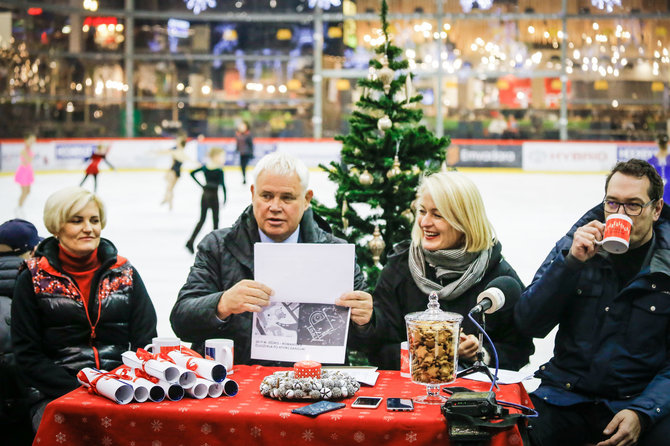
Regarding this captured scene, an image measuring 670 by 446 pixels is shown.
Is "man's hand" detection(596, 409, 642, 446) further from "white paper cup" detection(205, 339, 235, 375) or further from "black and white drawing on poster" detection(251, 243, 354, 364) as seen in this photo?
"white paper cup" detection(205, 339, 235, 375)

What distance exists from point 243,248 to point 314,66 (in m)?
23.0

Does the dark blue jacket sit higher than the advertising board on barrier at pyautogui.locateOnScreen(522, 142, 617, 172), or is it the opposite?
the advertising board on barrier at pyautogui.locateOnScreen(522, 142, 617, 172)

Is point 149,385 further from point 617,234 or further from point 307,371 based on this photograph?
point 617,234

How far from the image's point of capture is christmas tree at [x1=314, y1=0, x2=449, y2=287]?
4.71m

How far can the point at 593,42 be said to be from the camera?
24516 millimetres

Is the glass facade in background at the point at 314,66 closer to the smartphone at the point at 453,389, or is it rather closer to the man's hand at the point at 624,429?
the man's hand at the point at 624,429

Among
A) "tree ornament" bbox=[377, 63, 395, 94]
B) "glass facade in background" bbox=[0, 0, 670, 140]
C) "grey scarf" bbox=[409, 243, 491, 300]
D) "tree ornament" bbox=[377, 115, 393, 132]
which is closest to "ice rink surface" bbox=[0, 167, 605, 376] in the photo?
"tree ornament" bbox=[377, 115, 393, 132]

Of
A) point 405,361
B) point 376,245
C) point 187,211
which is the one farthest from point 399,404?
point 187,211

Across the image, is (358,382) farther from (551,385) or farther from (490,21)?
(490,21)

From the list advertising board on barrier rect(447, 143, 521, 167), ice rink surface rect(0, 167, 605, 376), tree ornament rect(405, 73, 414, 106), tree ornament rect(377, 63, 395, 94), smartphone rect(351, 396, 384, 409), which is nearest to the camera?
smartphone rect(351, 396, 384, 409)

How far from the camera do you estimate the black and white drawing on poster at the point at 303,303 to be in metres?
2.65

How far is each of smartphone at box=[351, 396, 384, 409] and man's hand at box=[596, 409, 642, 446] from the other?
849 mm

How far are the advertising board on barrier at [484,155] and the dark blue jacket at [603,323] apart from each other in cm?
1772

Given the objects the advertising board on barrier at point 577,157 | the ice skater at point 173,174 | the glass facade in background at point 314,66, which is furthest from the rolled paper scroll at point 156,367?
the glass facade in background at point 314,66
